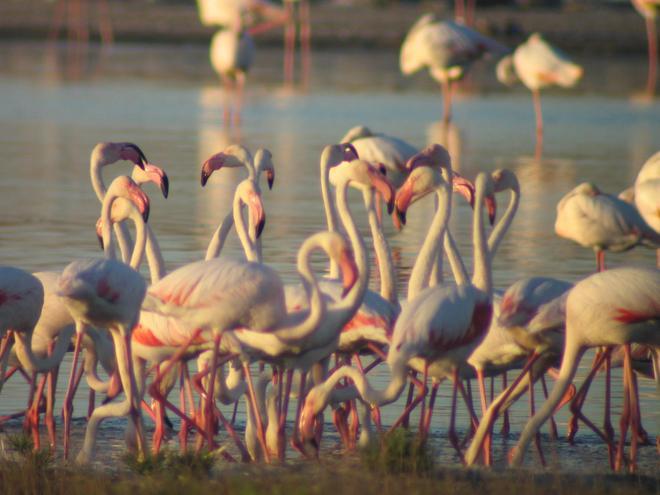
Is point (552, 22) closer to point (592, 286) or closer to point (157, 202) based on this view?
point (157, 202)

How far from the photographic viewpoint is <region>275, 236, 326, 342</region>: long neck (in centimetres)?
568

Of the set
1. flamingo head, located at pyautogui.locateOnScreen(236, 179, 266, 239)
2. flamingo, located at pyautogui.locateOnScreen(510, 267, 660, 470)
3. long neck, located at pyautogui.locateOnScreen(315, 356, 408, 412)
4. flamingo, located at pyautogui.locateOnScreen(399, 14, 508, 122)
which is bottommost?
long neck, located at pyautogui.locateOnScreen(315, 356, 408, 412)

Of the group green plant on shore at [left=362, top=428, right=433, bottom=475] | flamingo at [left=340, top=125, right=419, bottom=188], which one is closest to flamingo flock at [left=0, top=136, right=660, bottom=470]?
green plant on shore at [left=362, top=428, right=433, bottom=475]

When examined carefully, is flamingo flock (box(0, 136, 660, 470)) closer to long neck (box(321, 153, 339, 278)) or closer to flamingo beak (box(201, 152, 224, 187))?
long neck (box(321, 153, 339, 278))

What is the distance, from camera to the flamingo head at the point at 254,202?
6.65 meters

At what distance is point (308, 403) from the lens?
589 centimetres

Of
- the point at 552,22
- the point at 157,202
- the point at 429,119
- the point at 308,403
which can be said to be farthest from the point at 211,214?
the point at 552,22

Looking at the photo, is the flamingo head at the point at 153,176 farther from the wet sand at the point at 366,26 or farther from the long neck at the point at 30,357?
the wet sand at the point at 366,26

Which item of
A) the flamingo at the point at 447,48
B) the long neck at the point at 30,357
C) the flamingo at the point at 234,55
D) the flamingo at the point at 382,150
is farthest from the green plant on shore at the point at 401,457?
the flamingo at the point at 234,55

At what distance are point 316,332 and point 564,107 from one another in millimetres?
17427

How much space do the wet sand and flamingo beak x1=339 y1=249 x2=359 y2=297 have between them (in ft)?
91.2

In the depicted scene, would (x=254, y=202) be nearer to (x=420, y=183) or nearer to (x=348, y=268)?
(x=420, y=183)

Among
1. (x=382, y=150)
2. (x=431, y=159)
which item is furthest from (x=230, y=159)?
(x=382, y=150)

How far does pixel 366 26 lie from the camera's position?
35.8 meters
